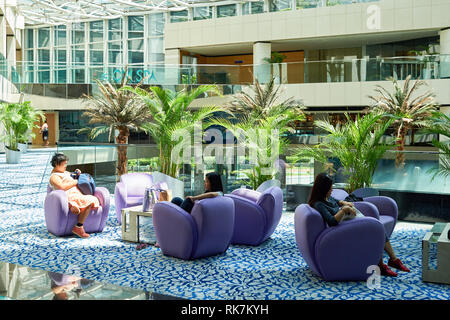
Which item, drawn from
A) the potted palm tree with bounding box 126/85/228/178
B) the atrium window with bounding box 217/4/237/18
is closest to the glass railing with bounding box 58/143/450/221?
the potted palm tree with bounding box 126/85/228/178

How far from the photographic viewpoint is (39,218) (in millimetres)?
9359

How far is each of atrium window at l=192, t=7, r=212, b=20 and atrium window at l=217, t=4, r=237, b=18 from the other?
0.55 metres

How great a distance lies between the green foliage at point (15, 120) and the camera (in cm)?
2097

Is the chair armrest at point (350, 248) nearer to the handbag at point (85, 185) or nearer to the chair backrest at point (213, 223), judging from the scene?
the chair backrest at point (213, 223)

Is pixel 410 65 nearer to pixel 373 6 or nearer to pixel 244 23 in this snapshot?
pixel 373 6

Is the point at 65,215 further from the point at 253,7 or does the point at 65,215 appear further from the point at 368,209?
the point at 253,7

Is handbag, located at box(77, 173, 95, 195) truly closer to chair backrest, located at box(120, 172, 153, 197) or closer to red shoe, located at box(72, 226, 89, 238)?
red shoe, located at box(72, 226, 89, 238)

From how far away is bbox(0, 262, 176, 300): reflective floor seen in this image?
445cm

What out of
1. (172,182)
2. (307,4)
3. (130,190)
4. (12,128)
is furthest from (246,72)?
(130,190)

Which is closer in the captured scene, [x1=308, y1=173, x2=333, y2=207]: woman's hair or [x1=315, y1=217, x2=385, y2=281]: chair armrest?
[x1=315, y1=217, x2=385, y2=281]: chair armrest

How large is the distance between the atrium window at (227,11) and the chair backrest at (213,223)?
23.0 m

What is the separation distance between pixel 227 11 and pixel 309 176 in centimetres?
2005

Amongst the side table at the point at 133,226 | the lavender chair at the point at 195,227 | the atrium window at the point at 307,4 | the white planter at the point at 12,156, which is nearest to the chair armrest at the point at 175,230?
the lavender chair at the point at 195,227

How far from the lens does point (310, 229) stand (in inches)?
216
